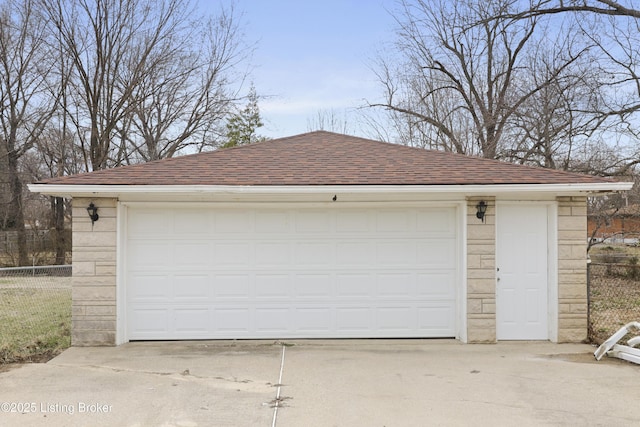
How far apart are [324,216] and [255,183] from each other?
125 centimetres

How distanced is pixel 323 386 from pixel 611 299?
9.02 m

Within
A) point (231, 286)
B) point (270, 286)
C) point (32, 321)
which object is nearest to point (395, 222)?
point (270, 286)

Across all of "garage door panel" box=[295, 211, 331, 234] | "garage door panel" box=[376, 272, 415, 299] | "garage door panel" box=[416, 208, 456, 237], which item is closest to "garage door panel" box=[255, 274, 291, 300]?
"garage door panel" box=[295, 211, 331, 234]

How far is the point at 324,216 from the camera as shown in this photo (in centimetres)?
800

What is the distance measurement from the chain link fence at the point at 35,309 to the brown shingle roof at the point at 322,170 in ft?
7.32

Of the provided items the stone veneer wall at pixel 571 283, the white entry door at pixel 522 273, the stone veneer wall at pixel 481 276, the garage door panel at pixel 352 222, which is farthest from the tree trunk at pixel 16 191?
the stone veneer wall at pixel 571 283

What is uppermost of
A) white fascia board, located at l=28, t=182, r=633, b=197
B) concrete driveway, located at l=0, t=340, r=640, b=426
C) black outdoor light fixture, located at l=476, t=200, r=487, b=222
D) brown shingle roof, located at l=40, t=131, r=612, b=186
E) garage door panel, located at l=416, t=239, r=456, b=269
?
brown shingle roof, located at l=40, t=131, r=612, b=186

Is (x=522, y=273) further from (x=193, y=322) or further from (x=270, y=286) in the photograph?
(x=193, y=322)

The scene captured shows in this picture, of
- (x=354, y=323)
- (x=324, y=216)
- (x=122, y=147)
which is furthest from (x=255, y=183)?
(x=122, y=147)

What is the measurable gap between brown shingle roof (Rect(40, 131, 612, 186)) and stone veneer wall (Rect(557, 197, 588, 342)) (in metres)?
0.78

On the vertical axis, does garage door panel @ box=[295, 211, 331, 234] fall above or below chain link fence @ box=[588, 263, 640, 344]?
above

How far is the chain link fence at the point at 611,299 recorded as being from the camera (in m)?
8.70

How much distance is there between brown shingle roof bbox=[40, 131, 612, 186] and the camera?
24.4ft

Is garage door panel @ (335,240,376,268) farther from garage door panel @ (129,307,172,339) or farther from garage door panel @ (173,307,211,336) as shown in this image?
garage door panel @ (129,307,172,339)
